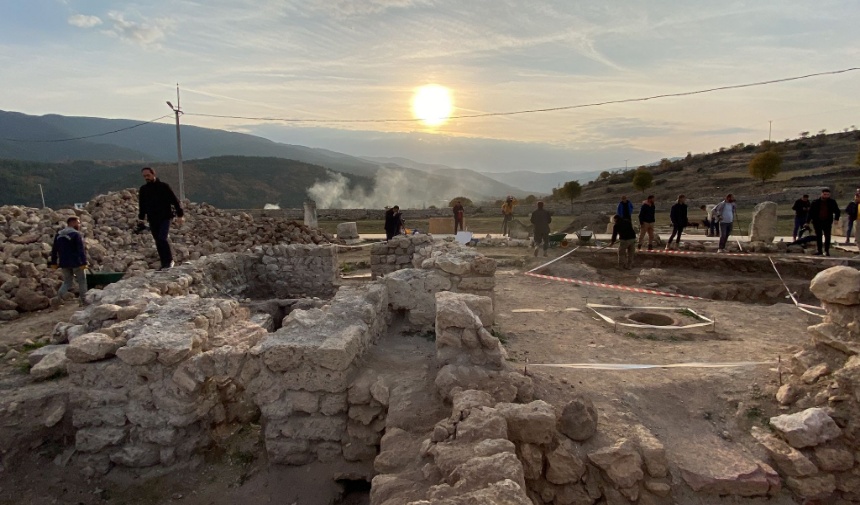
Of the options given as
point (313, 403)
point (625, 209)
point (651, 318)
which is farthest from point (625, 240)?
point (313, 403)

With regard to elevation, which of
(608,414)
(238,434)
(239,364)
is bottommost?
(238,434)

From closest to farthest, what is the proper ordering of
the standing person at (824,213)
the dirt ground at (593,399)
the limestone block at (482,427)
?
the limestone block at (482,427) < the dirt ground at (593,399) < the standing person at (824,213)

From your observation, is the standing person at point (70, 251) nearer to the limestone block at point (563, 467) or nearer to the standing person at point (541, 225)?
the limestone block at point (563, 467)

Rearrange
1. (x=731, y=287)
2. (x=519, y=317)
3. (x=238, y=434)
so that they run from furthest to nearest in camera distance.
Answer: (x=731, y=287), (x=519, y=317), (x=238, y=434)

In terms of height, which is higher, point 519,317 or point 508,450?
point 508,450

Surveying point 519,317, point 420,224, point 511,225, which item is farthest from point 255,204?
point 519,317

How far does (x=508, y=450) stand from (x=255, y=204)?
239 ft

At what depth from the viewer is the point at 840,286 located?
15.4 feet

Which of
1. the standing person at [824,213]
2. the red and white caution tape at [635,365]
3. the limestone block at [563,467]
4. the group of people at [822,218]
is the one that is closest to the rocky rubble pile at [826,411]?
the red and white caution tape at [635,365]

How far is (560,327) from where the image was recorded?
734cm

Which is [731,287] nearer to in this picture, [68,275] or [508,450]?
[508,450]

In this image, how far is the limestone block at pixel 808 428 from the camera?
3893 mm

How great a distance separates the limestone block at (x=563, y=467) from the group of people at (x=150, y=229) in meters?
6.56

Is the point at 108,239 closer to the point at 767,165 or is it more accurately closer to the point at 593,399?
the point at 593,399
